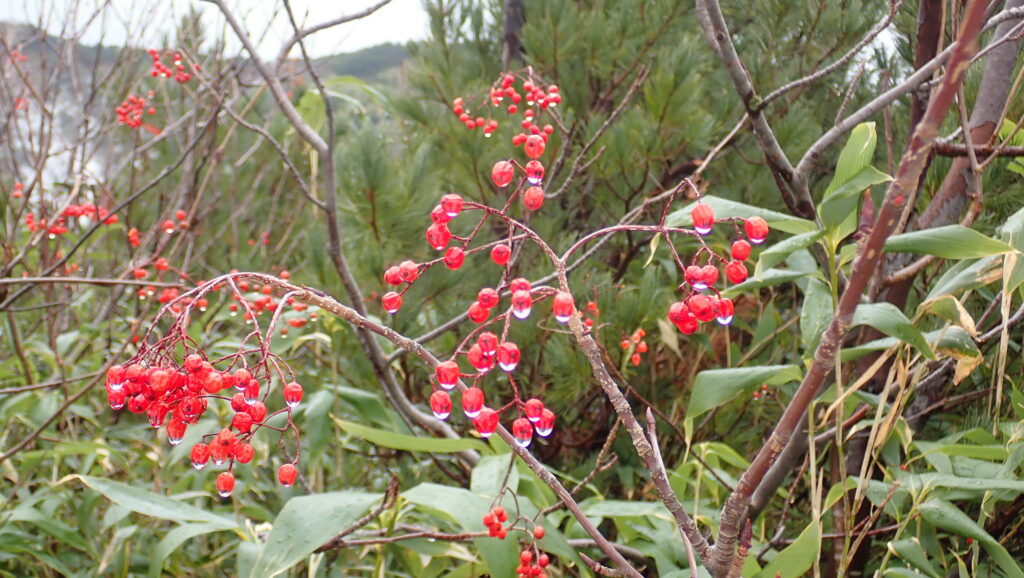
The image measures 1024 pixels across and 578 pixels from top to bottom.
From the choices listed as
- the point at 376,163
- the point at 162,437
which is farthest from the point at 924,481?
the point at 162,437

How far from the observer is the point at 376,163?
1.58 m

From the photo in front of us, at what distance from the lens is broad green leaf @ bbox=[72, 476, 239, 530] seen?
3.54ft

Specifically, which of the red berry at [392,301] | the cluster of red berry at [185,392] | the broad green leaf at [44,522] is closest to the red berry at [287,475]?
the cluster of red berry at [185,392]

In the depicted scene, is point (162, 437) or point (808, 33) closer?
point (162, 437)

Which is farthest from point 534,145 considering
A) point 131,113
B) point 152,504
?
point 131,113

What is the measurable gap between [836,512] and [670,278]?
92cm

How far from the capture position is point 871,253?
1.25 feet

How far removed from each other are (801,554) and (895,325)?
229 mm

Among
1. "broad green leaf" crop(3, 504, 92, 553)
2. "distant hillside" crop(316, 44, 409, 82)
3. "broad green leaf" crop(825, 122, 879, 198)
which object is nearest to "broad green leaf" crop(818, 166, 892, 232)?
"broad green leaf" crop(825, 122, 879, 198)

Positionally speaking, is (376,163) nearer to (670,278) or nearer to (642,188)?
(642,188)

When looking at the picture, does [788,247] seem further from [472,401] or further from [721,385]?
[472,401]

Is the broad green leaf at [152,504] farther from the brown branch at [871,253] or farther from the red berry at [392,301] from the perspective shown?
the brown branch at [871,253]

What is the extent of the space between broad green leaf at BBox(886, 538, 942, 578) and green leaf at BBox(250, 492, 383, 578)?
2.05 feet

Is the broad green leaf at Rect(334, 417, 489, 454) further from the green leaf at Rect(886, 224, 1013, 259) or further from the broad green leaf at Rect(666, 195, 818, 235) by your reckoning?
the green leaf at Rect(886, 224, 1013, 259)
